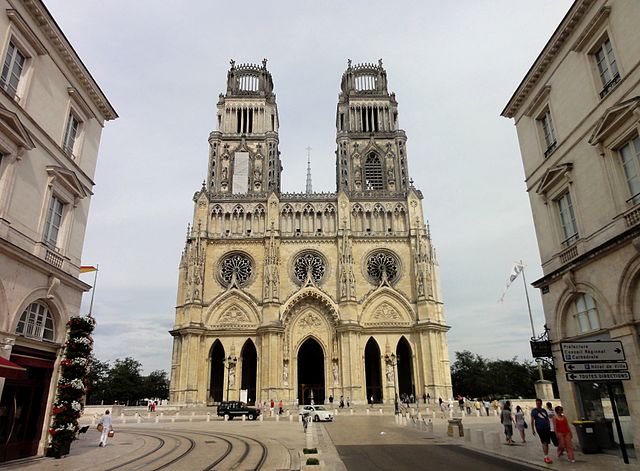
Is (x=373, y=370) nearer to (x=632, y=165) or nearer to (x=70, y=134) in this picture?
(x=70, y=134)

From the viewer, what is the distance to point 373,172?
53875 millimetres

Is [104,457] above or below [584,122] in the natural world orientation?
below

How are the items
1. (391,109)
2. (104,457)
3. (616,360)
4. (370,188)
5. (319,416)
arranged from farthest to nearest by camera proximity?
(391,109)
(370,188)
(319,416)
(104,457)
(616,360)

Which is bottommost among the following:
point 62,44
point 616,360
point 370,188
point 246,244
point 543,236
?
point 616,360

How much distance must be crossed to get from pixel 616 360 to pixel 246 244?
4019 centimetres

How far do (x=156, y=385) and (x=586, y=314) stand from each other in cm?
7552

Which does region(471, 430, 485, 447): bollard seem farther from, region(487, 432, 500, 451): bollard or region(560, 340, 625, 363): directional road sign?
region(560, 340, 625, 363): directional road sign

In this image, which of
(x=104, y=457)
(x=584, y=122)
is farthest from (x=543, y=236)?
(x=104, y=457)

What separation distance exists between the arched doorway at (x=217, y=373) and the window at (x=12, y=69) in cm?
3649

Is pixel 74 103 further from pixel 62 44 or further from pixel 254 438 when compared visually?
pixel 254 438

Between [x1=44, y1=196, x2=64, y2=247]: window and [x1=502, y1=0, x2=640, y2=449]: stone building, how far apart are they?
16805 mm

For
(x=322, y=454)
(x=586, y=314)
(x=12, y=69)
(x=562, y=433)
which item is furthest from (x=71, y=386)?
(x=586, y=314)

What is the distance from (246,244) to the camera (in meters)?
48.0

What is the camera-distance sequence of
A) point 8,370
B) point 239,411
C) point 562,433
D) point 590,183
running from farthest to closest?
point 239,411 < point 590,183 < point 562,433 < point 8,370
